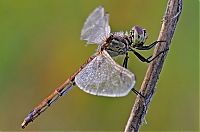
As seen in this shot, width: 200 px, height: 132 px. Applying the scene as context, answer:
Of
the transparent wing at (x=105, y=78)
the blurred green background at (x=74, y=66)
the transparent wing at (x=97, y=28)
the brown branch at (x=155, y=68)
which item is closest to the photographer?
the brown branch at (x=155, y=68)

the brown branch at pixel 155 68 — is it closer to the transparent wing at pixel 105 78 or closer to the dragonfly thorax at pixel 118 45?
the transparent wing at pixel 105 78

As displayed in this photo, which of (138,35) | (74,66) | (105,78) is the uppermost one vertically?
(138,35)

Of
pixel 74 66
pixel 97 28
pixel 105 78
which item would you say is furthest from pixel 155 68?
pixel 74 66

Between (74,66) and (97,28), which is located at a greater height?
(97,28)

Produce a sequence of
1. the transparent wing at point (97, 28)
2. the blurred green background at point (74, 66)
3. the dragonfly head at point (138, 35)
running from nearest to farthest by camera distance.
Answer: the dragonfly head at point (138, 35)
the transparent wing at point (97, 28)
the blurred green background at point (74, 66)

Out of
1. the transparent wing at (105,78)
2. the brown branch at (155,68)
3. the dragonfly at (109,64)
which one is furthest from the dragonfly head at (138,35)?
the brown branch at (155,68)

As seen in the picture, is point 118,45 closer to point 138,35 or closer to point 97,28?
point 138,35
